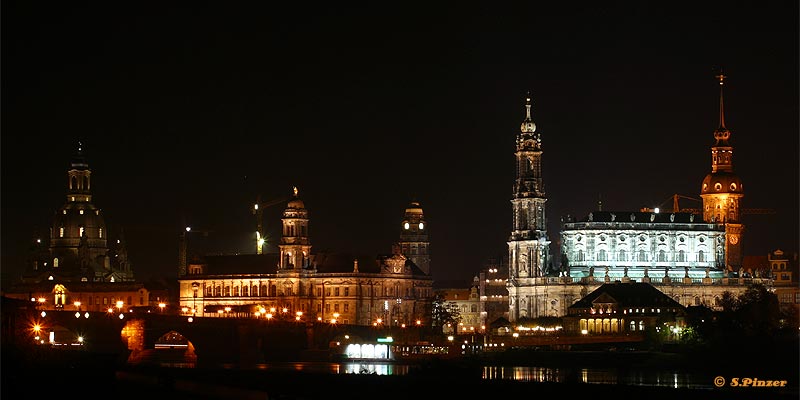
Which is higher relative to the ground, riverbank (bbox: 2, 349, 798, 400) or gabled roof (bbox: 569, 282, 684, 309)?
gabled roof (bbox: 569, 282, 684, 309)

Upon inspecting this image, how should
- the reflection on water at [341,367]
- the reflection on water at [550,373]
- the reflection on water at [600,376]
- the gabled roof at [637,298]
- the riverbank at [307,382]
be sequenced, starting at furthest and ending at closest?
the gabled roof at [637,298] → the reflection on water at [341,367] → the reflection on water at [550,373] → the reflection on water at [600,376] → the riverbank at [307,382]

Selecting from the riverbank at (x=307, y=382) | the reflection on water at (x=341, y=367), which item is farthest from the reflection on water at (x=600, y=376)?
A: the reflection on water at (x=341, y=367)

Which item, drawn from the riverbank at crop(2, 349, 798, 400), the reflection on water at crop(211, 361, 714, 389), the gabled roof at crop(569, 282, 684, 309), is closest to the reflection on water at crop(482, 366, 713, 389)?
the reflection on water at crop(211, 361, 714, 389)

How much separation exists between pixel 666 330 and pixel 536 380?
38.6 meters

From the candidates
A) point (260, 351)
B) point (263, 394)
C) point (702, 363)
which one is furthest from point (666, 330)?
point (263, 394)

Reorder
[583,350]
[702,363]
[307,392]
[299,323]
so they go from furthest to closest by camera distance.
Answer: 1. [299,323]
2. [583,350]
3. [702,363]
4. [307,392]

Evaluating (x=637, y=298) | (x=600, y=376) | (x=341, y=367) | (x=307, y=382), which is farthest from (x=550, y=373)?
(x=637, y=298)

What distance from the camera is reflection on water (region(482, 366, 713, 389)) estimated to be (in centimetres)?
14312

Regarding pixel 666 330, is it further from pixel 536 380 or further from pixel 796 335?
pixel 536 380

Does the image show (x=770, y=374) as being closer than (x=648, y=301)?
Yes

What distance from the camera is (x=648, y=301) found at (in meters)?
197

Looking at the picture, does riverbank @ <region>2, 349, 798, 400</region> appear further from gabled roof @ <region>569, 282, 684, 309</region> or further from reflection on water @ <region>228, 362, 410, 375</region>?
gabled roof @ <region>569, 282, 684, 309</region>

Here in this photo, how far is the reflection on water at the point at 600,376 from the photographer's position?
143125 millimetres

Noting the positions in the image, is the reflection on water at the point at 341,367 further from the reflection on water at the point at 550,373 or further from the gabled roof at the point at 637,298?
the gabled roof at the point at 637,298
